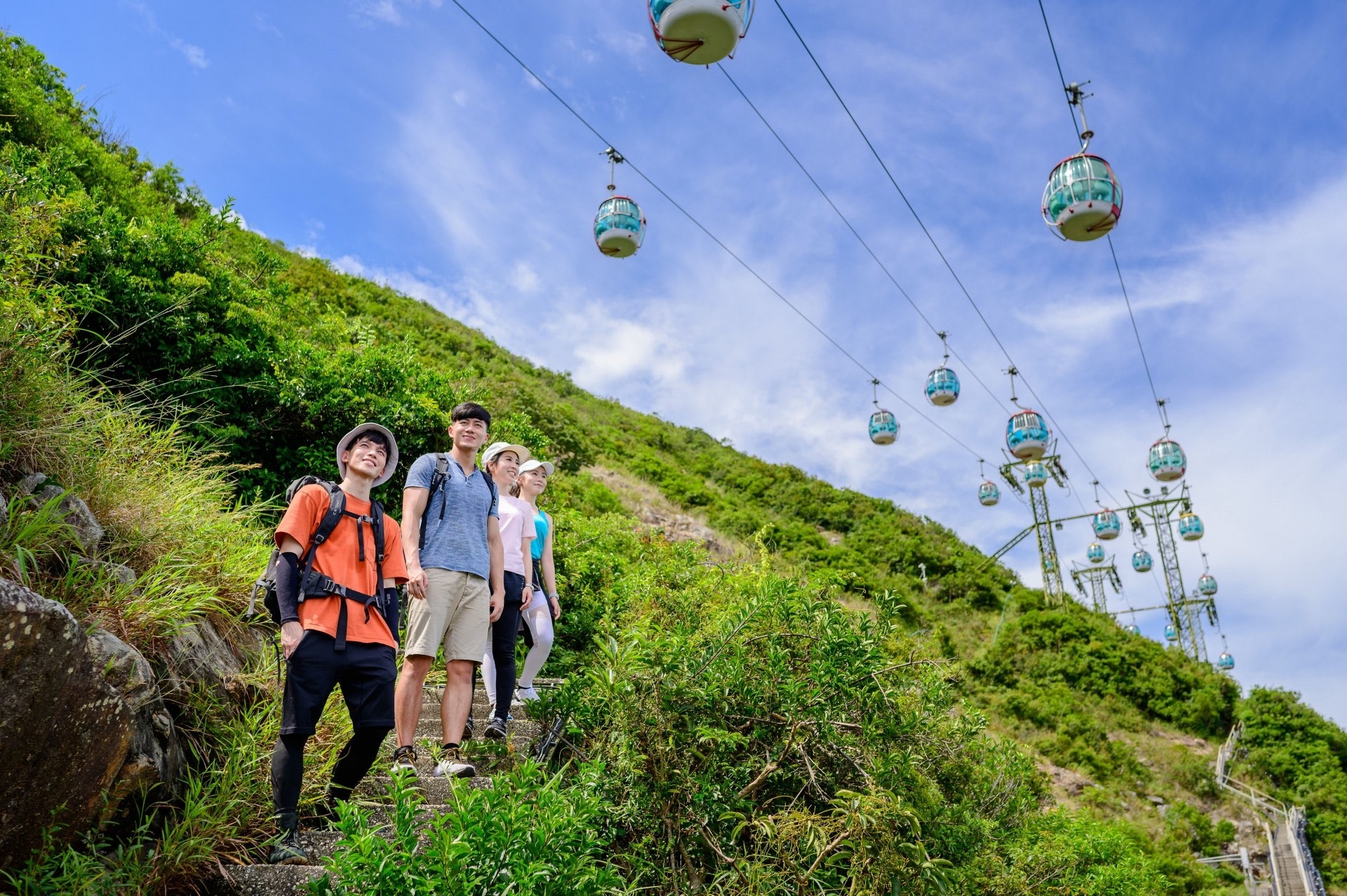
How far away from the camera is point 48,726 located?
2535 mm

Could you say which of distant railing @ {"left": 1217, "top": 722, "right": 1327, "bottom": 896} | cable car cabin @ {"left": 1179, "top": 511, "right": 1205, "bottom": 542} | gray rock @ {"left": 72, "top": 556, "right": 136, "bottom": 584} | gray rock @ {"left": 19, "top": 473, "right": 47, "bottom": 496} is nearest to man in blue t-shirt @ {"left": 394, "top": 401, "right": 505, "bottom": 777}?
gray rock @ {"left": 72, "top": 556, "right": 136, "bottom": 584}

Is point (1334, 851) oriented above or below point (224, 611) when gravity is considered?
below

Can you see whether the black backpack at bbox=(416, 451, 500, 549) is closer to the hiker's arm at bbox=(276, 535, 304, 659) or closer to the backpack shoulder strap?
the backpack shoulder strap

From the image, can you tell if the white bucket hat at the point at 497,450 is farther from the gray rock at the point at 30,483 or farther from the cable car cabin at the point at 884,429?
the cable car cabin at the point at 884,429

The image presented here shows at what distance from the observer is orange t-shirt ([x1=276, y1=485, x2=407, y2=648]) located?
3.24m

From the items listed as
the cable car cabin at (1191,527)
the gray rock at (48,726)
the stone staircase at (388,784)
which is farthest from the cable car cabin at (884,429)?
the cable car cabin at (1191,527)

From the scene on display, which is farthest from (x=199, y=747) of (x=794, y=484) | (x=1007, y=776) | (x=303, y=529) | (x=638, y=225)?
(x=794, y=484)

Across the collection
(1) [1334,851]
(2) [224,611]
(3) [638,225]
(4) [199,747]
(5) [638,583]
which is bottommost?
(1) [1334,851]

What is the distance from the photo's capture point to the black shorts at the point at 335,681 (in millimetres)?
3092

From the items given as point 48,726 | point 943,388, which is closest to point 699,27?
point 48,726

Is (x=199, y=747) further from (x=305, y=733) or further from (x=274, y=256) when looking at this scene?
(x=274, y=256)

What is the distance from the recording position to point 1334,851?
16.8m

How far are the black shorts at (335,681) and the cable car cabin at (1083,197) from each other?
6.19 m

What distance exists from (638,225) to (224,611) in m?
4.67
